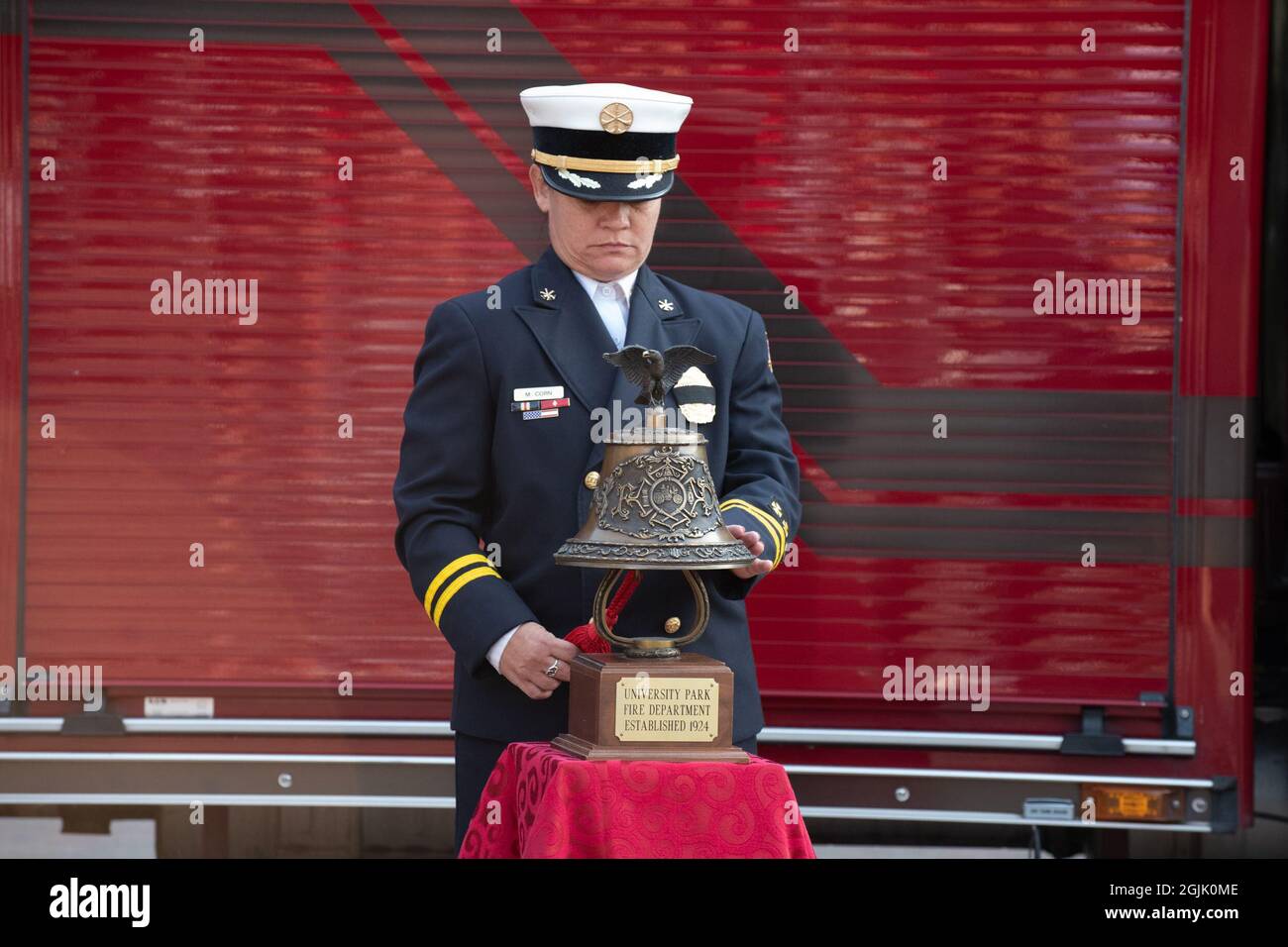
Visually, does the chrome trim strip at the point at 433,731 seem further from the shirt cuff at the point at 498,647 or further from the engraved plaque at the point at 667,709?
the engraved plaque at the point at 667,709

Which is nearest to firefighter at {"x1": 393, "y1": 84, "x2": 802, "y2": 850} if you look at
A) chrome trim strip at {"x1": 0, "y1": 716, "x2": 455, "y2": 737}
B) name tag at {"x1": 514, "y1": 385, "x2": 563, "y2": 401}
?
name tag at {"x1": 514, "y1": 385, "x2": 563, "y2": 401}

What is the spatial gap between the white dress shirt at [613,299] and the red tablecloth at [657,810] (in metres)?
0.73

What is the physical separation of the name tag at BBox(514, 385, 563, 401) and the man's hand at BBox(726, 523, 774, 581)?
36cm

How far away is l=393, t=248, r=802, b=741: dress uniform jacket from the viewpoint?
249 centimetres

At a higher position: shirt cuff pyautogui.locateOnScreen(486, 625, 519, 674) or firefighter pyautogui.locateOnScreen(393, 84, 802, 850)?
firefighter pyautogui.locateOnScreen(393, 84, 802, 850)

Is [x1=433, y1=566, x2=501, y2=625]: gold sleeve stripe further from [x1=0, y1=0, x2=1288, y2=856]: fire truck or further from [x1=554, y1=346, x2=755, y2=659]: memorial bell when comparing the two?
[x1=0, y1=0, x2=1288, y2=856]: fire truck

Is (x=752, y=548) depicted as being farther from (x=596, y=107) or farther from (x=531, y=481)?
(x=596, y=107)

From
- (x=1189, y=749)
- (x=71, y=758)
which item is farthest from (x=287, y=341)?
(x=1189, y=749)

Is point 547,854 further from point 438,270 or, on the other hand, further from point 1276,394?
point 1276,394

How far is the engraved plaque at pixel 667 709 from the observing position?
2.22 m

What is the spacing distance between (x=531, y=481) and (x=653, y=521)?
35 cm

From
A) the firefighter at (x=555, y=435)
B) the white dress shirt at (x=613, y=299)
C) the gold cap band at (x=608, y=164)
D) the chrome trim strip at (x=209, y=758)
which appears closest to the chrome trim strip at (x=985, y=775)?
the chrome trim strip at (x=209, y=758)

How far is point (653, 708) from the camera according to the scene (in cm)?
223

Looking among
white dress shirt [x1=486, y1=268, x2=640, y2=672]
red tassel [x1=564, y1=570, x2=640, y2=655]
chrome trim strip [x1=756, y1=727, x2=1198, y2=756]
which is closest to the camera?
red tassel [x1=564, y1=570, x2=640, y2=655]
